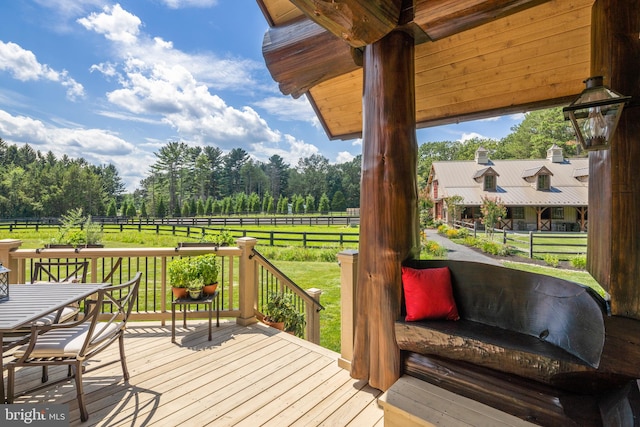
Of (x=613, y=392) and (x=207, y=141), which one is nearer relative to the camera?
(x=613, y=392)

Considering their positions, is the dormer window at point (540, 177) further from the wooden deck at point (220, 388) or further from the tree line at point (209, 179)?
the wooden deck at point (220, 388)

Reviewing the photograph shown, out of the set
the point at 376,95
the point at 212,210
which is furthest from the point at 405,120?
the point at 212,210

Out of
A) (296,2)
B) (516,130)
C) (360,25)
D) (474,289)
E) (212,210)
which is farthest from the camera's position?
(212,210)

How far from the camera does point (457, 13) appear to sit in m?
1.79

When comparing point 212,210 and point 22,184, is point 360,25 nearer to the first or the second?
point 212,210

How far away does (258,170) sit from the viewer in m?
36.7

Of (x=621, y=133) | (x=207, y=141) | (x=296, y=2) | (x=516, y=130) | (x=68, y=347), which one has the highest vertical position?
A: (x=207, y=141)

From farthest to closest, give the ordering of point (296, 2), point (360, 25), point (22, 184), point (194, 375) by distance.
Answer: point (22, 184)
point (194, 375)
point (360, 25)
point (296, 2)

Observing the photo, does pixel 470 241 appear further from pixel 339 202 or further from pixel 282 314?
pixel 339 202

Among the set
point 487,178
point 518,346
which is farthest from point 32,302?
point 487,178

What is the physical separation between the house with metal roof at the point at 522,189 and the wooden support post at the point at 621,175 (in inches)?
377

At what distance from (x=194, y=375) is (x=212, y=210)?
26858 mm

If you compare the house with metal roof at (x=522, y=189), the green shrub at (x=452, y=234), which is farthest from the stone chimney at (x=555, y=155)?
the green shrub at (x=452, y=234)

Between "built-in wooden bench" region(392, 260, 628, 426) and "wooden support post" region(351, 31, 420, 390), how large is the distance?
153mm
